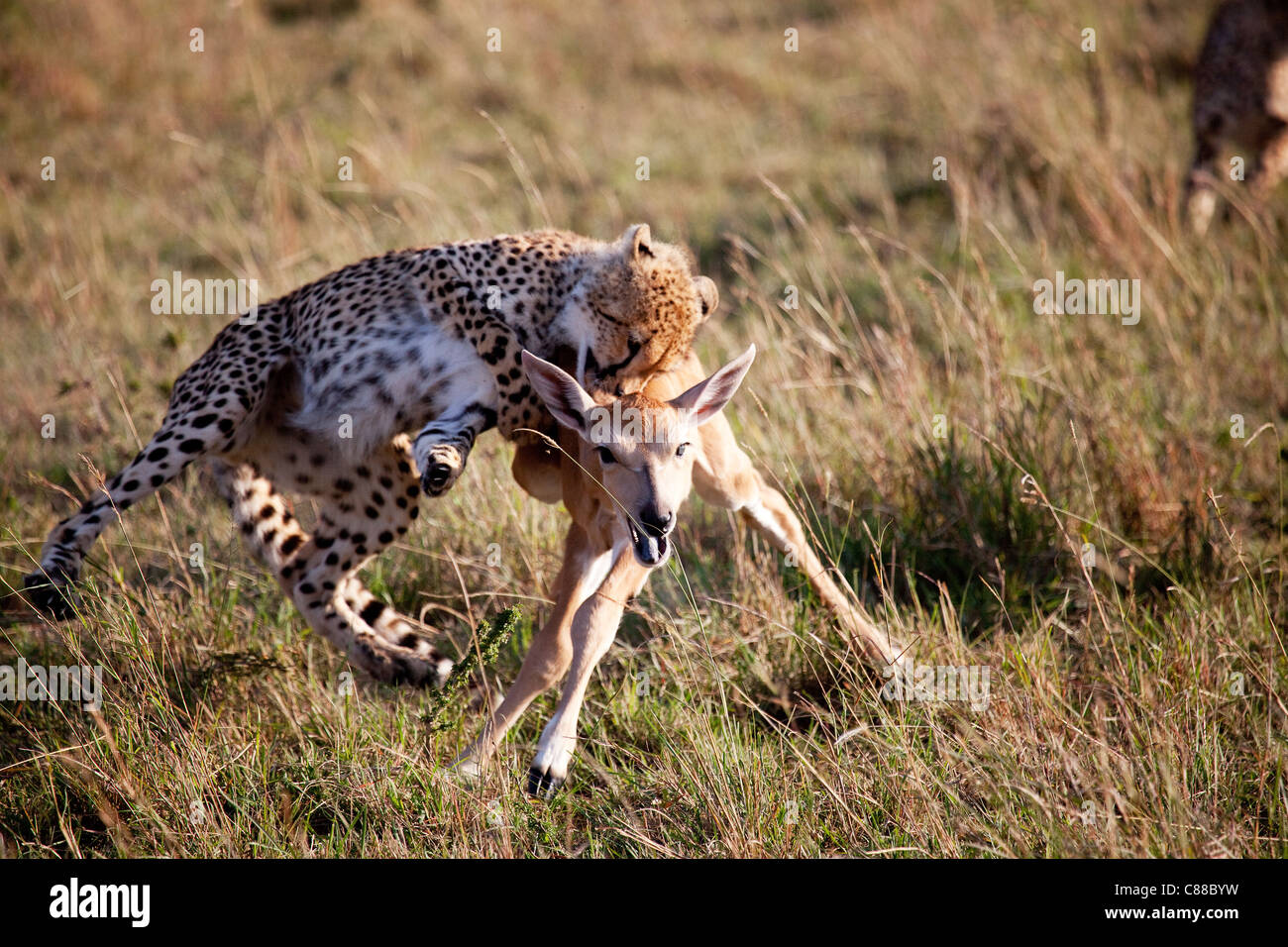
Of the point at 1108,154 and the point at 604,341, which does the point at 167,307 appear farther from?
the point at 1108,154

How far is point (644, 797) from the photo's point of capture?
12.6 ft

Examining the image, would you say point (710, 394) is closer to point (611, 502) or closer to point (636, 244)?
point (611, 502)

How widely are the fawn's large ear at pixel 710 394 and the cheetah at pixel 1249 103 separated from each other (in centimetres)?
519

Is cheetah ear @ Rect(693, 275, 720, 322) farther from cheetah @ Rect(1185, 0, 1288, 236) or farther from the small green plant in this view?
cheetah @ Rect(1185, 0, 1288, 236)

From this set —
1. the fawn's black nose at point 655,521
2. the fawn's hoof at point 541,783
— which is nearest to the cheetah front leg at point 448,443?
the fawn's black nose at point 655,521

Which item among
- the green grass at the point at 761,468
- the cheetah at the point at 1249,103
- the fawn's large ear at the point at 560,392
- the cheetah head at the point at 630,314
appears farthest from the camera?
the cheetah at the point at 1249,103

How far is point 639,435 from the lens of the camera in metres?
3.80

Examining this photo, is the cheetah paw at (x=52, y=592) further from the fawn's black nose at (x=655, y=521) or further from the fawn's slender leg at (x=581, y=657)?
A: the fawn's black nose at (x=655, y=521)

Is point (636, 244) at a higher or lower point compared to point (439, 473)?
higher

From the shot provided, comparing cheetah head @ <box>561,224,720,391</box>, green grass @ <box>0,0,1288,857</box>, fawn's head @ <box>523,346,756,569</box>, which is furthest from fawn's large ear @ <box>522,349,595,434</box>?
green grass @ <box>0,0,1288,857</box>

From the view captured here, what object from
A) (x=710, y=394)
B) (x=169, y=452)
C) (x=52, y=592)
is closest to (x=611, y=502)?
(x=710, y=394)

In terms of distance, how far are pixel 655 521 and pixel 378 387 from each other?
1.29m

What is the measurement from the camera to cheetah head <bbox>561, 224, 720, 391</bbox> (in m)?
4.10

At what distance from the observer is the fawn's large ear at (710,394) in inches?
154
